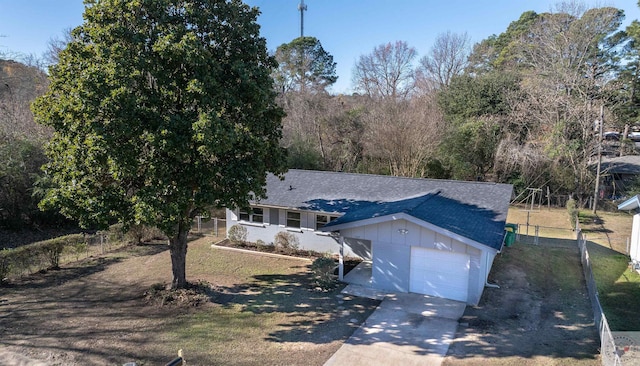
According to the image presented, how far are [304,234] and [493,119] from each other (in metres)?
22.9

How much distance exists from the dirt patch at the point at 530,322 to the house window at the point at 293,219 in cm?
897

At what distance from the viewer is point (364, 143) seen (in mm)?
34781

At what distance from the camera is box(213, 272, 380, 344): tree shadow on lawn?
11.4 metres

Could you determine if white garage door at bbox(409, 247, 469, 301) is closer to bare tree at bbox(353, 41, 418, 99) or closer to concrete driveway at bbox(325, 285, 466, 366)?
concrete driveway at bbox(325, 285, 466, 366)

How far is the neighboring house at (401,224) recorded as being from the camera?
13.4 metres

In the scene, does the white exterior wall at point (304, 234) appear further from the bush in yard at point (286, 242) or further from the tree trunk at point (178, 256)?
the tree trunk at point (178, 256)

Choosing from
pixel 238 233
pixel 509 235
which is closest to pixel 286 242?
pixel 238 233

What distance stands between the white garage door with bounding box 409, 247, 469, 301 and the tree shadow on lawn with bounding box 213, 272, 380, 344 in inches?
73.3

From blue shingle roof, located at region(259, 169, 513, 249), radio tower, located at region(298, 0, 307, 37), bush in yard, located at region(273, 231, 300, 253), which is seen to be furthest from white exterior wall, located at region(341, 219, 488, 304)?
radio tower, located at region(298, 0, 307, 37)

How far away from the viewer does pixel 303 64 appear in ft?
146

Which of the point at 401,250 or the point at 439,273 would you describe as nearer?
the point at 439,273

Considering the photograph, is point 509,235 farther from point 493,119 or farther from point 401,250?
point 493,119

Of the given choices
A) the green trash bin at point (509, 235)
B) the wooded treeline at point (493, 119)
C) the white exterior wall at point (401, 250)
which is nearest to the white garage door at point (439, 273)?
the white exterior wall at point (401, 250)

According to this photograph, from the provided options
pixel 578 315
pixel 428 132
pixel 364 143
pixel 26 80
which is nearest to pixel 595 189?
pixel 428 132
